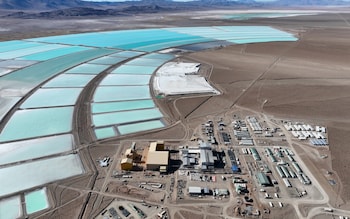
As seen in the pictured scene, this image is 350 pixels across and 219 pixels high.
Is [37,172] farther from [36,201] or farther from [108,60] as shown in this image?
[108,60]

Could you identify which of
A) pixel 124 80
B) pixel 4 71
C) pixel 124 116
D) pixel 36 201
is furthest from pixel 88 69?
pixel 36 201

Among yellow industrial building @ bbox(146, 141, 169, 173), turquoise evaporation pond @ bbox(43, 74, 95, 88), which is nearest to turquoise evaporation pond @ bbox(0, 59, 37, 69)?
turquoise evaporation pond @ bbox(43, 74, 95, 88)

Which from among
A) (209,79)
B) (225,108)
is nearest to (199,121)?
(225,108)

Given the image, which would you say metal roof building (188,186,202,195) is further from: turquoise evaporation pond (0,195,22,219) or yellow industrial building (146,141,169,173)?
turquoise evaporation pond (0,195,22,219)

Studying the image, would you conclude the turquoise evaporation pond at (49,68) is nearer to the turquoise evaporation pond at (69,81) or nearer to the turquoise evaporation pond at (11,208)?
the turquoise evaporation pond at (69,81)

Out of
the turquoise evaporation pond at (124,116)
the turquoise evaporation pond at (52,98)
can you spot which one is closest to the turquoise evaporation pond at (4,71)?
the turquoise evaporation pond at (52,98)
